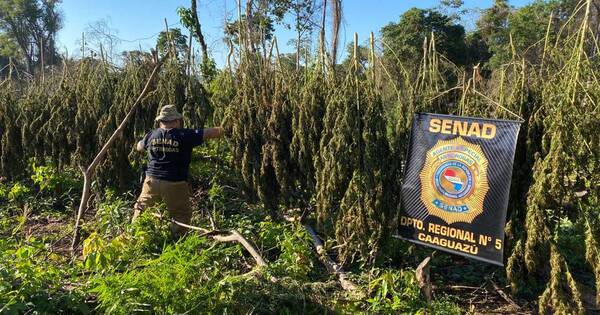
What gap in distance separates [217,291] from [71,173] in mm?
5323

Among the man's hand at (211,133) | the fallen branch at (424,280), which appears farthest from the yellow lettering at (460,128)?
the man's hand at (211,133)

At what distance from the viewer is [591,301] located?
149 inches

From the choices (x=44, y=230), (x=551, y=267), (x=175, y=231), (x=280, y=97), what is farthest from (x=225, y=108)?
(x=551, y=267)

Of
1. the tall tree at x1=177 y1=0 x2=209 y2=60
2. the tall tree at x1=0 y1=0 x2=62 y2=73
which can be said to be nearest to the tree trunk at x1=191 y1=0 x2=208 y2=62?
the tall tree at x1=177 y1=0 x2=209 y2=60

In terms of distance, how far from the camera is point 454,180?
149 inches

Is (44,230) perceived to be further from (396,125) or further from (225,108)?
(396,125)

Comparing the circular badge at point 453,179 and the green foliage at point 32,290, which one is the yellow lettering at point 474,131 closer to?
the circular badge at point 453,179

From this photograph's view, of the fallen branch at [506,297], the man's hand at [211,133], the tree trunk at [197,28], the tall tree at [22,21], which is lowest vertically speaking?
the fallen branch at [506,297]

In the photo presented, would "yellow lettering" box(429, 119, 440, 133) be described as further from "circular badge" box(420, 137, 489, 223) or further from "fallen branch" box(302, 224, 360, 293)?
"fallen branch" box(302, 224, 360, 293)

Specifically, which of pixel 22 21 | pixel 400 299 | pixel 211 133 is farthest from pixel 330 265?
pixel 22 21

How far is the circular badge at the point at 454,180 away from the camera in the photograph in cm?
363

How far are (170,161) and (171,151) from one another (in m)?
0.12

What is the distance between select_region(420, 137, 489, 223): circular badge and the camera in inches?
143

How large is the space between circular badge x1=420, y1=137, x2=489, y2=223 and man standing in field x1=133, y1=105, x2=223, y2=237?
2.39 m
